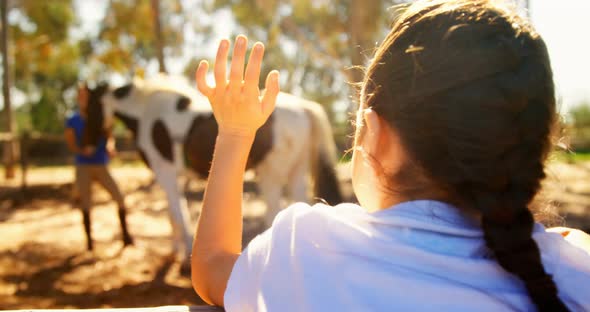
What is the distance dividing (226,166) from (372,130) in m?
0.24

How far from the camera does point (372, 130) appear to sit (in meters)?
0.72

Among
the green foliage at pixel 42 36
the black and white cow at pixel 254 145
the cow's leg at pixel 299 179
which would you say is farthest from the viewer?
the green foliage at pixel 42 36

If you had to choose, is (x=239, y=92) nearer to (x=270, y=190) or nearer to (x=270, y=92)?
(x=270, y=92)

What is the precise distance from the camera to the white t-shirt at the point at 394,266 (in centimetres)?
63

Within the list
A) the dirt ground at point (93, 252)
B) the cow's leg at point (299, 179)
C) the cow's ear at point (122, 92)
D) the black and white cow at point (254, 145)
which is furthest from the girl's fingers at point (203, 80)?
the cow's ear at point (122, 92)

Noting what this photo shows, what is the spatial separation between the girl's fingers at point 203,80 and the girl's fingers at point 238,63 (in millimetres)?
45

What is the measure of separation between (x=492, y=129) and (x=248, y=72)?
1.24 ft

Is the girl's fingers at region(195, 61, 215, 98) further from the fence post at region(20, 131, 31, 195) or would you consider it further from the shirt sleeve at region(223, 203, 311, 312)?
the fence post at region(20, 131, 31, 195)

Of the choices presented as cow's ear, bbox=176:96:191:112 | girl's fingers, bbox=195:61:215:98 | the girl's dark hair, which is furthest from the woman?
the girl's dark hair

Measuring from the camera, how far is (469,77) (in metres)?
0.62

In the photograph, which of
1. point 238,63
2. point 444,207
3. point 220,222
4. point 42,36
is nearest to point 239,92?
point 238,63

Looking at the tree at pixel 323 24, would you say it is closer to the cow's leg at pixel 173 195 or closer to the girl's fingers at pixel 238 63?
the cow's leg at pixel 173 195

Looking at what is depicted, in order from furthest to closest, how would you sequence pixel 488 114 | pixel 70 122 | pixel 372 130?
pixel 70 122 < pixel 372 130 < pixel 488 114

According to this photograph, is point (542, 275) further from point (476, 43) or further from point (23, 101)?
point (23, 101)
